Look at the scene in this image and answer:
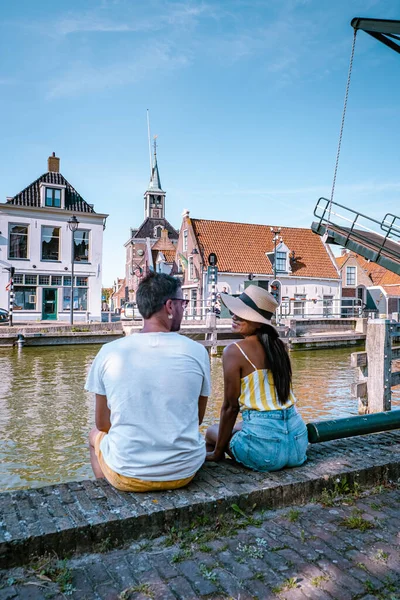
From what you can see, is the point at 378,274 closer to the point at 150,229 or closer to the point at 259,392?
the point at 150,229

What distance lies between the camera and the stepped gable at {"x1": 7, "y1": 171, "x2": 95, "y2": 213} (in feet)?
89.2

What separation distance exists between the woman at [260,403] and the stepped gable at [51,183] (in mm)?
26625

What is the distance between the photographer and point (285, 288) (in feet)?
104

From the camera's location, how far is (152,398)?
232 centimetres

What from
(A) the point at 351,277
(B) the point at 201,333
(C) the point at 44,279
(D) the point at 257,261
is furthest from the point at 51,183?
(A) the point at 351,277

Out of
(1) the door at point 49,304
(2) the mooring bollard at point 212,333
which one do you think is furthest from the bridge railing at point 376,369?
(1) the door at point 49,304

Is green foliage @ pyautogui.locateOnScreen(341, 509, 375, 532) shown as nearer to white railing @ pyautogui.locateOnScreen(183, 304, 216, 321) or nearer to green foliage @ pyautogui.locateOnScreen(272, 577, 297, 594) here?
green foliage @ pyautogui.locateOnScreen(272, 577, 297, 594)

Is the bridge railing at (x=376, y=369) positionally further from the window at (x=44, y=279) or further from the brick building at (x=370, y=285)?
the brick building at (x=370, y=285)

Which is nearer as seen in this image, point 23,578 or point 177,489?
point 23,578

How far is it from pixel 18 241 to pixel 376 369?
24.2 m

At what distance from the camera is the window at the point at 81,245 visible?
28.0m

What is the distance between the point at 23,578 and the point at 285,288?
30617 mm

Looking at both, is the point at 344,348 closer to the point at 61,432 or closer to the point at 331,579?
the point at 61,432

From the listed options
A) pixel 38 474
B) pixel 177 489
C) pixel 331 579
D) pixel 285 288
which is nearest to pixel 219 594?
pixel 331 579
